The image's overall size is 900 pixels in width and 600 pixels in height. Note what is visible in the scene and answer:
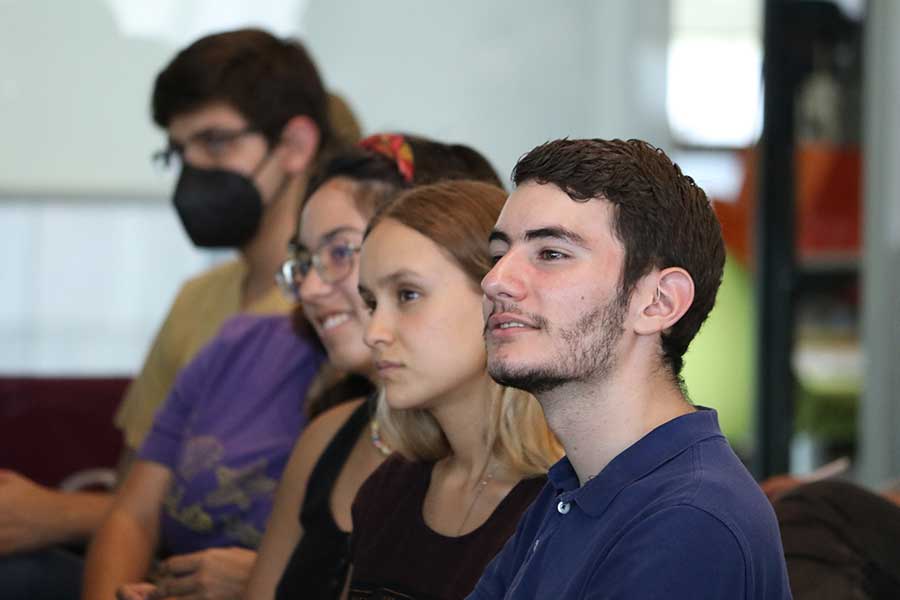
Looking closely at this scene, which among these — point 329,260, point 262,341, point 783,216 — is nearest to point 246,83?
point 262,341

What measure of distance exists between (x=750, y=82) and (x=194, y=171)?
2.42m

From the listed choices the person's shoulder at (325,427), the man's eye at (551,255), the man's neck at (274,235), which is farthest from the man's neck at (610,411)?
the man's neck at (274,235)

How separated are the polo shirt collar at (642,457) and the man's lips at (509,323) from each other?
0.14 m

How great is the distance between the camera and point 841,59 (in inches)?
175

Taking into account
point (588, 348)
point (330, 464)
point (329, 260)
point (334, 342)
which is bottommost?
point (330, 464)

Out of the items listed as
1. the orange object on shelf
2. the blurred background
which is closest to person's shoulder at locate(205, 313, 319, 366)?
the blurred background

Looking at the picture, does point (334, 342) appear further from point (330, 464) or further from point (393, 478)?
point (393, 478)

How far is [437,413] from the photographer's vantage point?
1.61 metres

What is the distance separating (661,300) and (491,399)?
1.31ft

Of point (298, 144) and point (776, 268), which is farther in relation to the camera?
point (776, 268)

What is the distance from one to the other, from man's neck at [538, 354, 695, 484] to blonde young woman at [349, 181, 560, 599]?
0.29 meters

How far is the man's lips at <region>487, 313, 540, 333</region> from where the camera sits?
1.22m

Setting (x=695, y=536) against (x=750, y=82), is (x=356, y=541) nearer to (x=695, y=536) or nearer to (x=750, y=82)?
(x=695, y=536)

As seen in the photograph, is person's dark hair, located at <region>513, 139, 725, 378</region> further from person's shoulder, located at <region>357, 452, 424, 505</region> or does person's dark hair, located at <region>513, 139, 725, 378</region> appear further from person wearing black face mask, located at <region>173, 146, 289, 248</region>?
person wearing black face mask, located at <region>173, 146, 289, 248</region>
